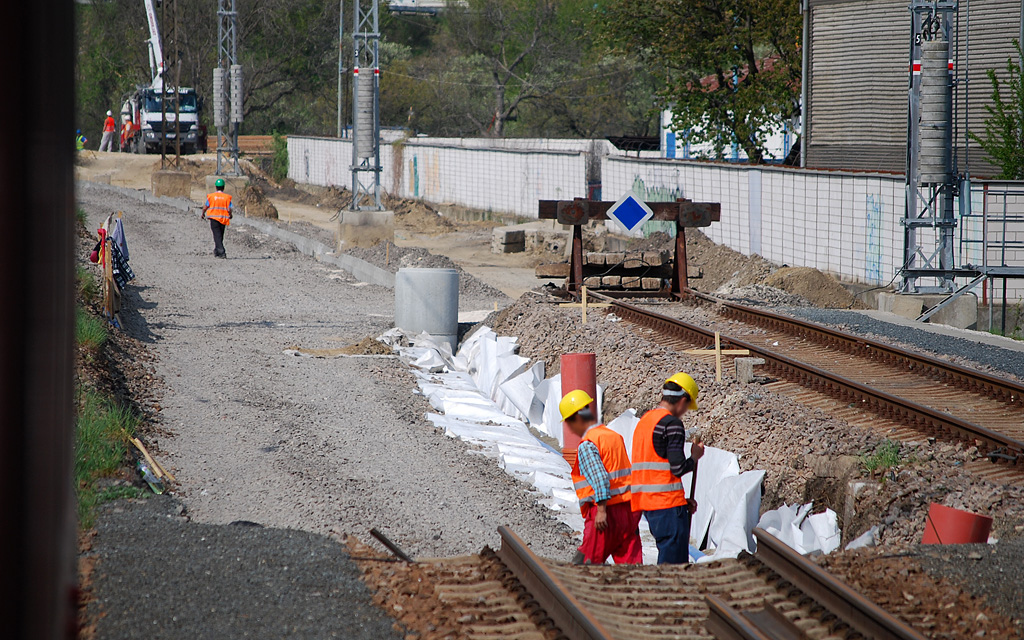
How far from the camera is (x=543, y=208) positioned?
685 inches

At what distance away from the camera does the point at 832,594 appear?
5.30 meters

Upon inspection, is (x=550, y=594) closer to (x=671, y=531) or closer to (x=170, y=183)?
(x=671, y=531)

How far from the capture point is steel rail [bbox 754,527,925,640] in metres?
4.73

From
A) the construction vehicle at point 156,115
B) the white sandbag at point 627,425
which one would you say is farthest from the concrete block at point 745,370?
the construction vehicle at point 156,115

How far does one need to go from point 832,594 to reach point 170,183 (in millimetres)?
36716

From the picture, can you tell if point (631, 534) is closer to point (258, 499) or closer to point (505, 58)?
point (258, 499)

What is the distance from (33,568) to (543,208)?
54.2 ft

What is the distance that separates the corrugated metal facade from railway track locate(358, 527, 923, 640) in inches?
799

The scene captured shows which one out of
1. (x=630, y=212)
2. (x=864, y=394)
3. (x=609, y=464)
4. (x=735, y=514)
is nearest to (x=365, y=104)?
(x=630, y=212)

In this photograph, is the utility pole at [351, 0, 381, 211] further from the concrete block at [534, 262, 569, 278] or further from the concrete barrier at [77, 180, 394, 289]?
the concrete block at [534, 262, 569, 278]

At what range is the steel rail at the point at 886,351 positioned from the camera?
10.5m

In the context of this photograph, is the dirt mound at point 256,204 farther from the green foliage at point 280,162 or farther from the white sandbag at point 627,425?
the white sandbag at point 627,425

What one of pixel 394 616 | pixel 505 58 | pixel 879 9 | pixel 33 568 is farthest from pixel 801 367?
pixel 505 58

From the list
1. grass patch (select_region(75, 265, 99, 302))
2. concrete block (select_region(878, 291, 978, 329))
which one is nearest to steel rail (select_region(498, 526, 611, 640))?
grass patch (select_region(75, 265, 99, 302))
